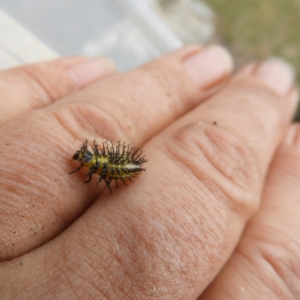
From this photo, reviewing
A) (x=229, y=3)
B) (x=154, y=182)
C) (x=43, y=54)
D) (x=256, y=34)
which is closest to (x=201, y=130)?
(x=154, y=182)

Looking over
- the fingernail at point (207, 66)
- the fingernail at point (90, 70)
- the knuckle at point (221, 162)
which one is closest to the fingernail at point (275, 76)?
the fingernail at point (207, 66)

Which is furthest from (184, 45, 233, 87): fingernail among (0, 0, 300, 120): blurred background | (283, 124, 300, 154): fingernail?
(0, 0, 300, 120): blurred background

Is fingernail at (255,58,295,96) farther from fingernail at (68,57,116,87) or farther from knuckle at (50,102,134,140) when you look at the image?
knuckle at (50,102,134,140)

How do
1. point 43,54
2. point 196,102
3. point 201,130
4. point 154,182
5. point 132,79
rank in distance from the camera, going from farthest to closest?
point 43,54 < point 196,102 < point 132,79 < point 201,130 < point 154,182

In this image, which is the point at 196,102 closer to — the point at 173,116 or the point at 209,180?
Answer: the point at 173,116

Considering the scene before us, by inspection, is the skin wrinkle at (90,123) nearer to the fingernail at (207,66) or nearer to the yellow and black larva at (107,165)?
the yellow and black larva at (107,165)

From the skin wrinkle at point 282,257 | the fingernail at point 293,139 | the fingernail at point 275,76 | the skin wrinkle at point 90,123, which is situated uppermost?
the skin wrinkle at point 90,123

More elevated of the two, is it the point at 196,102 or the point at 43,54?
the point at 43,54
